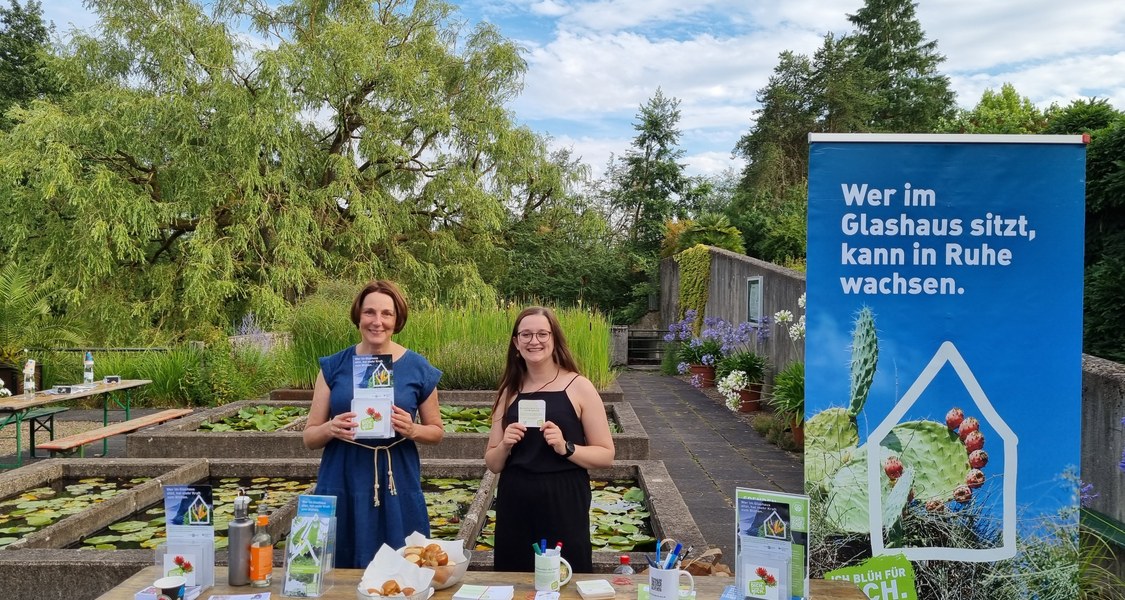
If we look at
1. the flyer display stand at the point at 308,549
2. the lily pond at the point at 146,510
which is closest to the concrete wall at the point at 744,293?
the lily pond at the point at 146,510

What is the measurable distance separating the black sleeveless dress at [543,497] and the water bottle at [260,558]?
0.75 metres

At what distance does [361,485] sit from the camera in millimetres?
2600

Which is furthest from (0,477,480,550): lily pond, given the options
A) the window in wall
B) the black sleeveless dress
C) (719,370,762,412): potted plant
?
the window in wall

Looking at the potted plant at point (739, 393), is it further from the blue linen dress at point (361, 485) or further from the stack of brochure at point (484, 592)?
the stack of brochure at point (484, 592)

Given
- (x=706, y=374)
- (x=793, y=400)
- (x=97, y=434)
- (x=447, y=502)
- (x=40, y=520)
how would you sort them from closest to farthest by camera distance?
1. (x=40, y=520)
2. (x=447, y=502)
3. (x=97, y=434)
4. (x=793, y=400)
5. (x=706, y=374)

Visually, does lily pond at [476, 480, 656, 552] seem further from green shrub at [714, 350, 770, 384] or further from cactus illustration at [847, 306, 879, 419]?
green shrub at [714, 350, 770, 384]

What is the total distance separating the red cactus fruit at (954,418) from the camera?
273 cm

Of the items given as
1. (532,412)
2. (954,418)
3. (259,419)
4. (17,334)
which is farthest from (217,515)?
(17,334)

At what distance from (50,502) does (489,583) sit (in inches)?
156

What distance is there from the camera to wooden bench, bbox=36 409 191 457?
5504 millimetres

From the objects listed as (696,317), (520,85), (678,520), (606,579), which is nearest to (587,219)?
(520,85)

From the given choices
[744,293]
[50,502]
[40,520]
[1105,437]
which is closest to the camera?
[1105,437]

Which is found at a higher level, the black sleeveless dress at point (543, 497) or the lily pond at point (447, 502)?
the black sleeveless dress at point (543, 497)

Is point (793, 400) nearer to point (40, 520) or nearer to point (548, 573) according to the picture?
point (548, 573)
